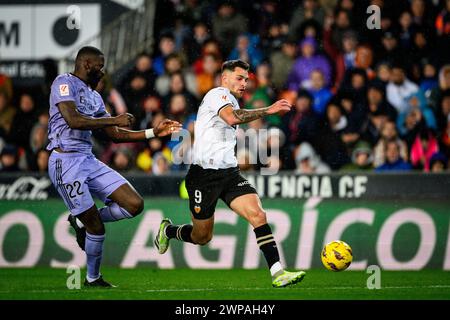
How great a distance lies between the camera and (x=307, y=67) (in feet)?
49.4

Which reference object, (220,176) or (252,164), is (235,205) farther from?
(252,164)

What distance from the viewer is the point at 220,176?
10539 mm

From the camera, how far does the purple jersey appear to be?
10.2 m

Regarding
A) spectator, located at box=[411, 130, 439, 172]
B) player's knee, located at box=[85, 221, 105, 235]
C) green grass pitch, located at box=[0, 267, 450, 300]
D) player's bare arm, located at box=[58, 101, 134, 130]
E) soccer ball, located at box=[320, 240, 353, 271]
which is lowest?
green grass pitch, located at box=[0, 267, 450, 300]

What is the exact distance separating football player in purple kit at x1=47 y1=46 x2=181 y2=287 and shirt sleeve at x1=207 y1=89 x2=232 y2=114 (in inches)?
15.6

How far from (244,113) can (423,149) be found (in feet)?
15.6

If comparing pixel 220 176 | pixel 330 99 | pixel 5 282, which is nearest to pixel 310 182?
pixel 330 99

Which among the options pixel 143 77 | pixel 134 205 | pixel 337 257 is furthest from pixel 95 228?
pixel 143 77

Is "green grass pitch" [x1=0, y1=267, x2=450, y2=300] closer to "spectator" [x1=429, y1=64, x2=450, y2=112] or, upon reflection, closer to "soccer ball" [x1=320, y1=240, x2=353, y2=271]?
"soccer ball" [x1=320, y1=240, x2=353, y2=271]

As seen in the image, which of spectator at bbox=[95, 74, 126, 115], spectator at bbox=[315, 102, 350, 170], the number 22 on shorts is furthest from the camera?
spectator at bbox=[95, 74, 126, 115]

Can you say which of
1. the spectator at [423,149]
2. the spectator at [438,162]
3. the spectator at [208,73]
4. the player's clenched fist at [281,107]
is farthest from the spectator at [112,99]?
the player's clenched fist at [281,107]

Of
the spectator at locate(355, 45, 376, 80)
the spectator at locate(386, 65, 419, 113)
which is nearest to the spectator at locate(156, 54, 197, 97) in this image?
the spectator at locate(355, 45, 376, 80)

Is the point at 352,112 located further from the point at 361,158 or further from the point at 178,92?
the point at 178,92

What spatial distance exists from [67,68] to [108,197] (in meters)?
5.92
